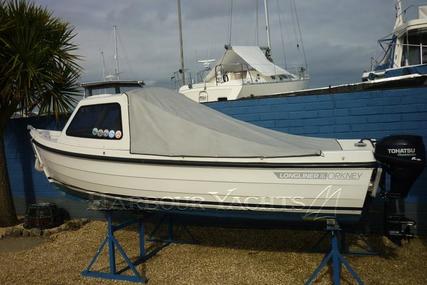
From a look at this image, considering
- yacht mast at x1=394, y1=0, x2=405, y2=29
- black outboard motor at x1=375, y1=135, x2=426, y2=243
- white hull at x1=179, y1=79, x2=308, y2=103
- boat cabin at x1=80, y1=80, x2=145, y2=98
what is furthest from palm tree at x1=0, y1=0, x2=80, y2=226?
yacht mast at x1=394, y1=0, x2=405, y2=29

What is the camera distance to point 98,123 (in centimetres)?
520

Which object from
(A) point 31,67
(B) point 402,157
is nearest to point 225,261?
(B) point 402,157

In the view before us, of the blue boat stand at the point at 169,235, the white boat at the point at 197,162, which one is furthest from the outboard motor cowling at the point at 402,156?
the blue boat stand at the point at 169,235

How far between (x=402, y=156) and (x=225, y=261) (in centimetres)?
280

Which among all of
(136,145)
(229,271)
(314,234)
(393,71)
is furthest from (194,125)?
(393,71)

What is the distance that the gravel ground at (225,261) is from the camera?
16.9 feet

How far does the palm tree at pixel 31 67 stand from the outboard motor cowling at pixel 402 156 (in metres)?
5.78

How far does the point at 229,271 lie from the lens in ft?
17.7

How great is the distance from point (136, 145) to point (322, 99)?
316 centimetres

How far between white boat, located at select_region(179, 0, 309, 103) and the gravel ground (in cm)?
1081

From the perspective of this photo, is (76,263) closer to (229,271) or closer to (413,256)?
(229,271)

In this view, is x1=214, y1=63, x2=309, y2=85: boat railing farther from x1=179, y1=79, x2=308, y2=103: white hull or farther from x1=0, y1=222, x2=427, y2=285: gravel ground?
x1=0, y1=222, x2=427, y2=285: gravel ground

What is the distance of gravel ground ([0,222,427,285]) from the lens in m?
5.14

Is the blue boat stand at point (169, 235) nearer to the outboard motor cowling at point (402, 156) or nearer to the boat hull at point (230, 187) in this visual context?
the boat hull at point (230, 187)
